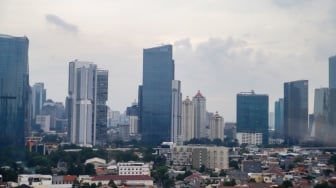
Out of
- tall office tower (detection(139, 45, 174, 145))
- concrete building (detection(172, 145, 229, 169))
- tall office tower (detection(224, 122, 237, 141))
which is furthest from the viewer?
tall office tower (detection(224, 122, 237, 141))

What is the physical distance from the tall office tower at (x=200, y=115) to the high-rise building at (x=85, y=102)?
5.37m

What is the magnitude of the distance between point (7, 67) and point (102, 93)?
224 inches

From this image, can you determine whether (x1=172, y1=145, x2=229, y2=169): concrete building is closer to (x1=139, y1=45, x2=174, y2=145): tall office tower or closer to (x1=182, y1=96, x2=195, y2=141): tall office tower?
(x1=139, y1=45, x2=174, y2=145): tall office tower

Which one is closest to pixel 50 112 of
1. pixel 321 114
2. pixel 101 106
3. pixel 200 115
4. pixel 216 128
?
pixel 200 115

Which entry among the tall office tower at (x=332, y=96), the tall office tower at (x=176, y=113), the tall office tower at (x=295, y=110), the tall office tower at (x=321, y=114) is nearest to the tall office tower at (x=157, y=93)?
the tall office tower at (x=176, y=113)

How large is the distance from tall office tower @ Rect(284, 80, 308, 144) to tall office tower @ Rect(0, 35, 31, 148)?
998 cm

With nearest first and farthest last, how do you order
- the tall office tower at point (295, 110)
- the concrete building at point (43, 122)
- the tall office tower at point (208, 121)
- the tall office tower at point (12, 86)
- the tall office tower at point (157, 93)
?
the tall office tower at point (12, 86) < the tall office tower at point (295, 110) < the tall office tower at point (157, 93) < the tall office tower at point (208, 121) < the concrete building at point (43, 122)

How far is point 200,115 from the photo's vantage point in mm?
29562

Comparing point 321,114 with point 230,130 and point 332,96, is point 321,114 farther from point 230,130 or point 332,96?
point 230,130

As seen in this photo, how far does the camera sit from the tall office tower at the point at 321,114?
2234cm

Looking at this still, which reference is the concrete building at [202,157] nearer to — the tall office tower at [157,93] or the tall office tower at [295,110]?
the tall office tower at [295,110]

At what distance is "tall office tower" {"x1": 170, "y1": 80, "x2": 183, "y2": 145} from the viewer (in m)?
27.4

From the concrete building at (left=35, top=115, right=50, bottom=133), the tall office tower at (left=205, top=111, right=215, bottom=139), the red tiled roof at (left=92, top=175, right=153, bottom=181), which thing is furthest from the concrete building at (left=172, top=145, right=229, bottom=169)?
the concrete building at (left=35, top=115, right=50, bottom=133)

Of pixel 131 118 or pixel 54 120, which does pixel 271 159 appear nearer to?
pixel 131 118
